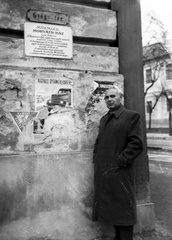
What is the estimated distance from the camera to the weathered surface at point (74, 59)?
125 inches

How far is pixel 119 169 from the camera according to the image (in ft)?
9.69

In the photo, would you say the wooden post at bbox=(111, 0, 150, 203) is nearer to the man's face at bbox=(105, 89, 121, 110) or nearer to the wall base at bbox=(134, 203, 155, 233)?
the wall base at bbox=(134, 203, 155, 233)

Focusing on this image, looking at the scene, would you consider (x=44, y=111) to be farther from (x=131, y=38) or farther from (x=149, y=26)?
(x=149, y=26)

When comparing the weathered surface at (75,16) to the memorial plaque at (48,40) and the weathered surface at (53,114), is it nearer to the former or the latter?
the memorial plaque at (48,40)

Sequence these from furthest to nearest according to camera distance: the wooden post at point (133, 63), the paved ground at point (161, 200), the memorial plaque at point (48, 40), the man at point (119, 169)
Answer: the wooden post at point (133, 63) < the paved ground at point (161, 200) < the memorial plaque at point (48, 40) < the man at point (119, 169)

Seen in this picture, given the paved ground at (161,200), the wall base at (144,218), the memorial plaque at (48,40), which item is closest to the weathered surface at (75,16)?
the memorial plaque at (48,40)

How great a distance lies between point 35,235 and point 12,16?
2.49 meters

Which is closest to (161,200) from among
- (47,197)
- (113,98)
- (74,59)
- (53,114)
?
(47,197)

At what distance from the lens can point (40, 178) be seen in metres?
3.20

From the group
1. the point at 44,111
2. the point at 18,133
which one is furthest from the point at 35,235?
the point at 44,111

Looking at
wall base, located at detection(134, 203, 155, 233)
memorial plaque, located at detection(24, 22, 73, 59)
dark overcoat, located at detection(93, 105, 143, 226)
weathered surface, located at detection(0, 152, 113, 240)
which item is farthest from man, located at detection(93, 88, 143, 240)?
memorial plaque, located at detection(24, 22, 73, 59)

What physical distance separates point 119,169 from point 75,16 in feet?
6.28

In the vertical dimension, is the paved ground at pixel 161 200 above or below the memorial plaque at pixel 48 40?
below

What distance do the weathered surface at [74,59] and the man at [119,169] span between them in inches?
23.1
